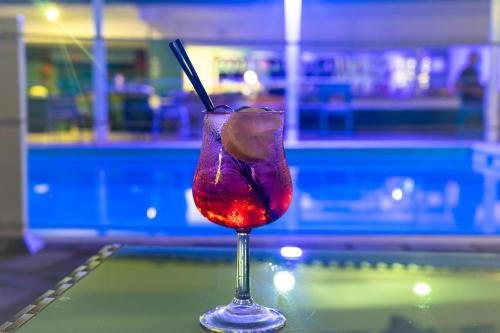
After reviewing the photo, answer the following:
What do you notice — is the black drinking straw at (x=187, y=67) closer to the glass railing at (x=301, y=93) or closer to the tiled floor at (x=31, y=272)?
the tiled floor at (x=31, y=272)

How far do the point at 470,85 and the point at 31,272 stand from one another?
5996 millimetres

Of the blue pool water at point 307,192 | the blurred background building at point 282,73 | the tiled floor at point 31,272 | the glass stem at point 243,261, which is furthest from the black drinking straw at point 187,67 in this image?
the blurred background building at point 282,73

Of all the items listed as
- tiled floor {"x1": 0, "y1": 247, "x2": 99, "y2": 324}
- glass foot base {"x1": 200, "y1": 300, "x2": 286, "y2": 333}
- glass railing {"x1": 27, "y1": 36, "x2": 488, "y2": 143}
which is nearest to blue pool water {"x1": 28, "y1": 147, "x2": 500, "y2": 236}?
tiled floor {"x1": 0, "y1": 247, "x2": 99, "y2": 324}

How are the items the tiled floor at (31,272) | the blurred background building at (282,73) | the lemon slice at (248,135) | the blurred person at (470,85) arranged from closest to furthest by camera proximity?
the lemon slice at (248,135), the tiled floor at (31,272), the blurred background building at (282,73), the blurred person at (470,85)

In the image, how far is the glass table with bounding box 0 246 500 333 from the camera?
0.58 m

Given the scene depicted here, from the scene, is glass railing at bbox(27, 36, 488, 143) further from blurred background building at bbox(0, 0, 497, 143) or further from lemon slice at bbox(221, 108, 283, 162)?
lemon slice at bbox(221, 108, 283, 162)

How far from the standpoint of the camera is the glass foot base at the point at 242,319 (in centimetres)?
56

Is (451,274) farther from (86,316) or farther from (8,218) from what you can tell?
(8,218)

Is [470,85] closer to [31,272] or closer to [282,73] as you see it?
[282,73]

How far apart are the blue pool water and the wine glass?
1.58 meters

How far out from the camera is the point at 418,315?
0.60m

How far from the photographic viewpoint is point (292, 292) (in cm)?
68

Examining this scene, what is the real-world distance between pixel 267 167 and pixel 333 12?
6924 millimetres

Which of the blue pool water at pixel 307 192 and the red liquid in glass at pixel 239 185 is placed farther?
the blue pool water at pixel 307 192
